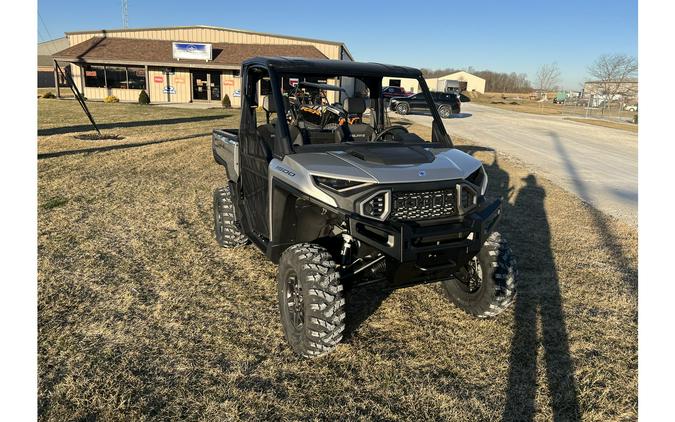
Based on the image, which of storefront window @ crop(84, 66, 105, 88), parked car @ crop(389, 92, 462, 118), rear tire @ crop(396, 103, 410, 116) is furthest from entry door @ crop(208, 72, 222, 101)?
rear tire @ crop(396, 103, 410, 116)

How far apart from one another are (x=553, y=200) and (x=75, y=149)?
37.1 feet

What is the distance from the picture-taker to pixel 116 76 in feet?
111

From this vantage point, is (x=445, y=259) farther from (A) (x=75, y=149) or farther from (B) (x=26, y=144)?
(A) (x=75, y=149)

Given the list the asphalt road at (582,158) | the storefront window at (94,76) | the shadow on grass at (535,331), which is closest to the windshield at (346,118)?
the shadow on grass at (535,331)

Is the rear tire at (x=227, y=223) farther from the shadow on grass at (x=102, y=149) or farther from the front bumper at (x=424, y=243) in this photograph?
the shadow on grass at (x=102, y=149)

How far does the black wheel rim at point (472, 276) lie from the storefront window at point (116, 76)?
35658 millimetres

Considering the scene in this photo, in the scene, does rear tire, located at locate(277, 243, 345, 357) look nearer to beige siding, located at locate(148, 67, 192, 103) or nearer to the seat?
the seat

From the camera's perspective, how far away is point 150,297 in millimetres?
4188

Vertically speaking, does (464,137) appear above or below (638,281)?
above

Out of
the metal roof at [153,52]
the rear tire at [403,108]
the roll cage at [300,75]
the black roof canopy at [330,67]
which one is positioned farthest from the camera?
the metal roof at [153,52]

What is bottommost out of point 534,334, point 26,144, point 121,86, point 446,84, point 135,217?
point 534,334

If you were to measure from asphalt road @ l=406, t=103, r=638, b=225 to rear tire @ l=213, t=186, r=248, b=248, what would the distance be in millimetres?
6336

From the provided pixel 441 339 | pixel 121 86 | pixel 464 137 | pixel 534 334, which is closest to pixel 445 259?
pixel 441 339

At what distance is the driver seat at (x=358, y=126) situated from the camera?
4172 mm
